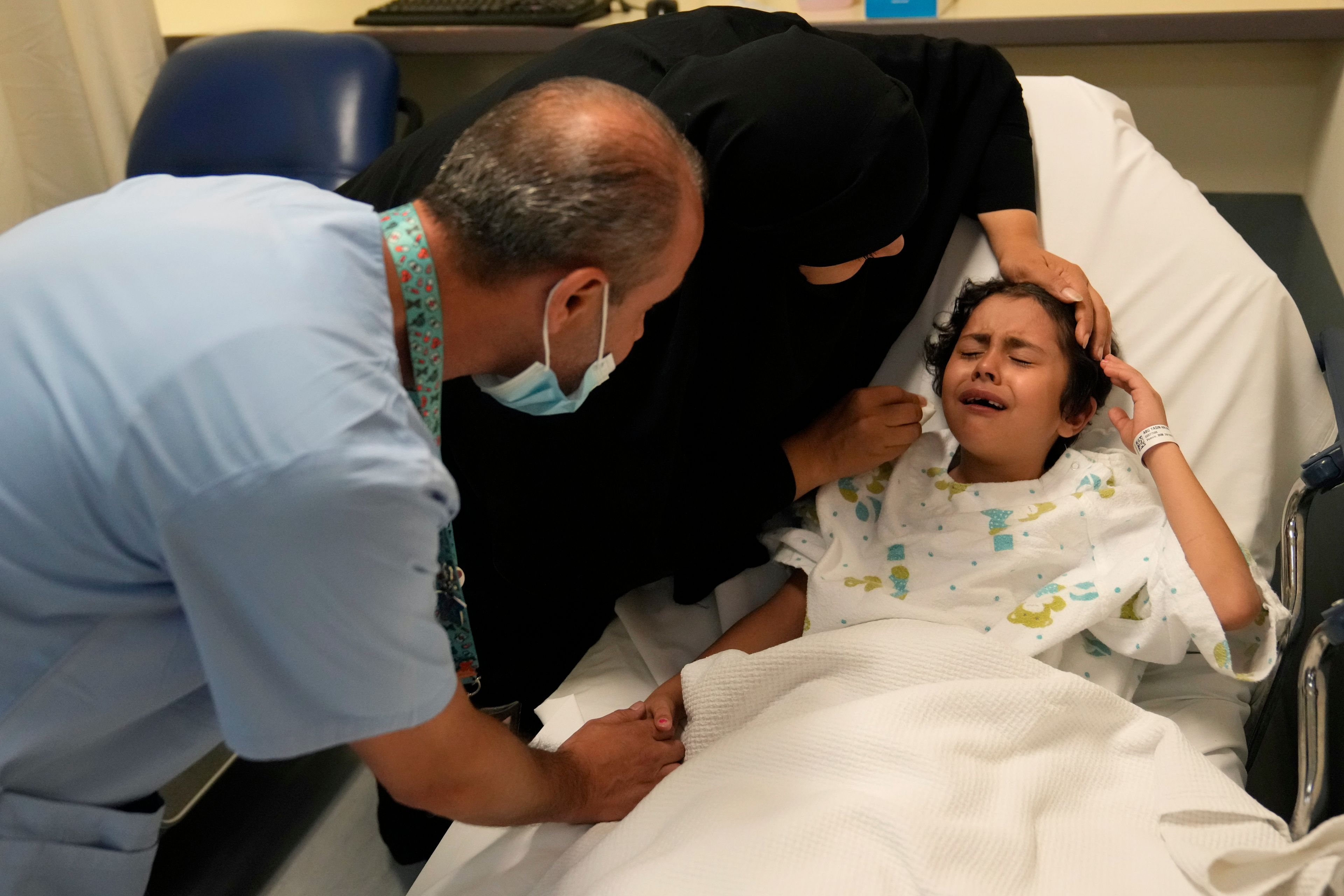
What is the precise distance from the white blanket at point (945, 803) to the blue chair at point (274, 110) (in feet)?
5.52

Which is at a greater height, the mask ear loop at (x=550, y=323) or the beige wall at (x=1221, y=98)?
the mask ear loop at (x=550, y=323)

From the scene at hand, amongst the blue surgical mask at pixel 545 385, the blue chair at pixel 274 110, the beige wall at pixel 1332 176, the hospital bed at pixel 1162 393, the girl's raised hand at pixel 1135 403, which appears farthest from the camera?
the blue chair at pixel 274 110

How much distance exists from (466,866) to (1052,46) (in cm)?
208

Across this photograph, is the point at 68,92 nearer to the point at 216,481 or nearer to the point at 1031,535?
the point at 216,481

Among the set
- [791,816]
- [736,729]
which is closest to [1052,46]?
[736,729]

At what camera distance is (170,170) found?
2424 mm

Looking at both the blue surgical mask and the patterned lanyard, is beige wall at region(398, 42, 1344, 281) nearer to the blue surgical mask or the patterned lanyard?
the blue surgical mask

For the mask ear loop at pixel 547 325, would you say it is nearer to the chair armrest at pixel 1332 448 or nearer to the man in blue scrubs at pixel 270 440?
A: the man in blue scrubs at pixel 270 440

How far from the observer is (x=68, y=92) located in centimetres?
235

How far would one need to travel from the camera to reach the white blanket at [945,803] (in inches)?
41.5

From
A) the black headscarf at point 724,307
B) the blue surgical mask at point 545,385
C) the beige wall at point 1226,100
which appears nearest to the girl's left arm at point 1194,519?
the black headscarf at point 724,307

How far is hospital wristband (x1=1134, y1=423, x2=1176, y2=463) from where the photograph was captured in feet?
4.68

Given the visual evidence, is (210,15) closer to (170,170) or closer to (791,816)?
(170,170)

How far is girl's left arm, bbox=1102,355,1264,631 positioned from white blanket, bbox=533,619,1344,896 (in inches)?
7.3
